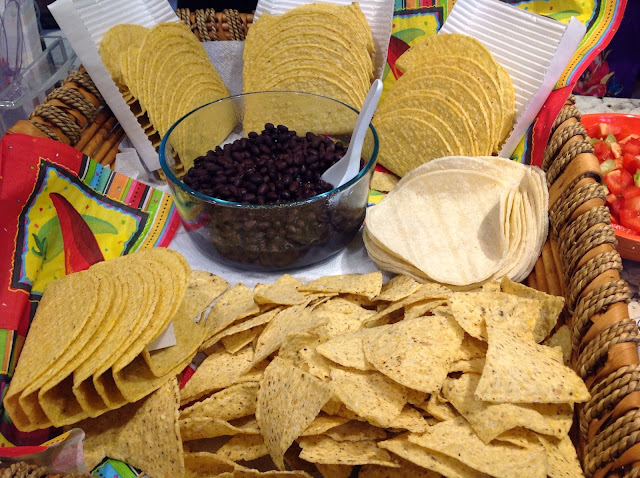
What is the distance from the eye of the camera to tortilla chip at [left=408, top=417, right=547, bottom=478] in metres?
1.08

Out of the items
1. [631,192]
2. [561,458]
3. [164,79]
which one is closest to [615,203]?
[631,192]

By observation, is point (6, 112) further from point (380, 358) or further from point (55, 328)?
point (380, 358)

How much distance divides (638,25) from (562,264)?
1.81 m

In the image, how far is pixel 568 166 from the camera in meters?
1.65

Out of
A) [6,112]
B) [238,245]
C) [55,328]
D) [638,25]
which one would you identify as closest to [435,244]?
[238,245]

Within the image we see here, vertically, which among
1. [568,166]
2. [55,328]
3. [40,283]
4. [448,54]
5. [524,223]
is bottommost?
[40,283]

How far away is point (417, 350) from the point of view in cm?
123

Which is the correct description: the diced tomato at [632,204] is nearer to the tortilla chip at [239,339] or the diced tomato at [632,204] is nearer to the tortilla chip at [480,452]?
the tortilla chip at [480,452]

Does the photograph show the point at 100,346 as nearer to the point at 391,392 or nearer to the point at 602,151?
the point at 391,392

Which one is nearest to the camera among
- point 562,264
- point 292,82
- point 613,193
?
point 562,264

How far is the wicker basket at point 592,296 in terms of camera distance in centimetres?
111

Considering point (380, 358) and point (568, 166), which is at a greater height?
point (568, 166)

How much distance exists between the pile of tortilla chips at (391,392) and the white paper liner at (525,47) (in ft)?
2.17

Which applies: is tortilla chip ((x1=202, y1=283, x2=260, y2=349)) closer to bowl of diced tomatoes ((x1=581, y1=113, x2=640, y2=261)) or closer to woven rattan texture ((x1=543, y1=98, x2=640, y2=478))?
woven rattan texture ((x1=543, y1=98, x2=640, y2=478))
